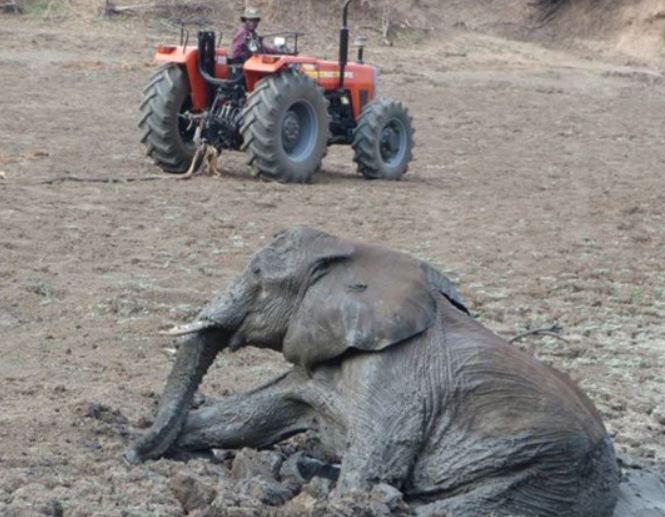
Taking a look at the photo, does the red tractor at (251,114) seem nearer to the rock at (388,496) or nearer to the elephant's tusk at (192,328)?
the elephant's tusk at (192,328)

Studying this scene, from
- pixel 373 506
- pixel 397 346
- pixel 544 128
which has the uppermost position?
pixel 397 346

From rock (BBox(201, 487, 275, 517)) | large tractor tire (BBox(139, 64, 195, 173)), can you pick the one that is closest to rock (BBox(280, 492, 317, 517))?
rock (BBox(201, 487, 275, 517))

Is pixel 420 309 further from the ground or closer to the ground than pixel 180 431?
further from the ground

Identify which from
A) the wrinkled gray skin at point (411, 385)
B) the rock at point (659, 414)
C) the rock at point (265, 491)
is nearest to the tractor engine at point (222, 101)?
the rock at point (659, 414)

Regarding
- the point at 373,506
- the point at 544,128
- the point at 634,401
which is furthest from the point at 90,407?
the point at 544,128

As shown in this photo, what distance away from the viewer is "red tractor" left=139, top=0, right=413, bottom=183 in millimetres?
15164

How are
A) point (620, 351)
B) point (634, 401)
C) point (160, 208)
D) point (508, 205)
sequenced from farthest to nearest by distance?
point (508, 205) < point (160, 208) < point (620, 351) < point (634, 401)

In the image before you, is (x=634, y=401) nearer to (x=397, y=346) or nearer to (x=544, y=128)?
(x=397, y=346)

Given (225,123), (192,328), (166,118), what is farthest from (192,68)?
(192,328)

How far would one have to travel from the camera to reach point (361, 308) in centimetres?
544

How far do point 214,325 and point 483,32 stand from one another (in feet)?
92.0

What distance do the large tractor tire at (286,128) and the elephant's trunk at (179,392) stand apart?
30.5ft

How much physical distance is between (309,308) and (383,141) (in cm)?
1117

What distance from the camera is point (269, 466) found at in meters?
5.80
